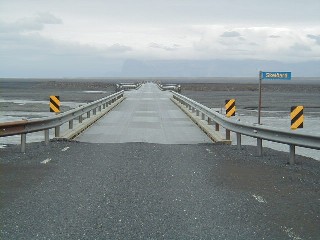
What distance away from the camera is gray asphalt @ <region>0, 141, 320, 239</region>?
20.3 ft

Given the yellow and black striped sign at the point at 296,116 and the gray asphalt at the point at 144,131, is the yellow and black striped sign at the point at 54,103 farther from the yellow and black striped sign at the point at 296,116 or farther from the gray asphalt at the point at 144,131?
the yellow and black striped sign at the point at 296,116

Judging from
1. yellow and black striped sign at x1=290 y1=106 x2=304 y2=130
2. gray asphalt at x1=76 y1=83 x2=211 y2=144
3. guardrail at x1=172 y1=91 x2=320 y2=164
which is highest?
yellow and black striped sign at x1=290 y1=106 x2=304 y2=130

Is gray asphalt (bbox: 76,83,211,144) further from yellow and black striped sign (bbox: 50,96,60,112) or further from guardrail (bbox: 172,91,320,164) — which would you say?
guardrail (bbox: 172,91,320,164)

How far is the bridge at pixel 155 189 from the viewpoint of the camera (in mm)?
6250

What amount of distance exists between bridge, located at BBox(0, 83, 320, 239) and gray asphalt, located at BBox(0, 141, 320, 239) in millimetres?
13

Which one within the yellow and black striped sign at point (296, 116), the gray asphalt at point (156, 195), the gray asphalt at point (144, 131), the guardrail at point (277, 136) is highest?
the yellow and black striped sign at point (296, 116)

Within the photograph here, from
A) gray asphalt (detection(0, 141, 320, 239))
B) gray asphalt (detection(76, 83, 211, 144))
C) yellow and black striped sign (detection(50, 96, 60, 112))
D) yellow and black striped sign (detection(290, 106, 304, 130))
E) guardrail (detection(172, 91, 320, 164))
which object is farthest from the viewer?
yellow and black striped sign (detection(50, 96, 60, 112))

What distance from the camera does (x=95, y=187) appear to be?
8.78 meters

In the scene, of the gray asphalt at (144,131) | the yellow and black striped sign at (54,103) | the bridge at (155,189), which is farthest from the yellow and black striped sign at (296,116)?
the yellow and black striped sign at (54,103)

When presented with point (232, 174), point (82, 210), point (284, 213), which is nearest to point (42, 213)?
point (82, 210)

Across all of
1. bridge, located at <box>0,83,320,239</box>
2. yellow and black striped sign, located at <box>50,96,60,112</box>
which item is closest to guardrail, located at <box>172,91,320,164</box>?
bridge, located at <box>0,83,320,239</box>

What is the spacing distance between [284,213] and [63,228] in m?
2.96

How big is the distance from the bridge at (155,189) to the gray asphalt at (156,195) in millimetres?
13

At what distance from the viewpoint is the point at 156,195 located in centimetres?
816
